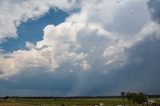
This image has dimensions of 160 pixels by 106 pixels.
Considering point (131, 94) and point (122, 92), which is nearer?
point (122, 92)

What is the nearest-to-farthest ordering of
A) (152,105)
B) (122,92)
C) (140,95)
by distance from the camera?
(152,105)
(122,92)
(140,95)

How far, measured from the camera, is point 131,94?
169250 mm

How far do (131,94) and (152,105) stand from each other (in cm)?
4572

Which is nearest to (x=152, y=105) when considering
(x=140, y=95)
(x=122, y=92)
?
(x=122, y=92)

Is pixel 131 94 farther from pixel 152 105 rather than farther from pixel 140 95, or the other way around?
pixel 152 105

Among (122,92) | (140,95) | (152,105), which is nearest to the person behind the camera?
(152,105)

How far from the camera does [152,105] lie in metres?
124

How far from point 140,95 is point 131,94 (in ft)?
18.3

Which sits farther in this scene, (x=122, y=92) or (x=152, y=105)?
(x=122, y=92)

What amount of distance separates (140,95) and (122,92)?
23772mm

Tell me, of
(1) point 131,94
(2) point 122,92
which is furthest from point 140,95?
(2) point 122,92

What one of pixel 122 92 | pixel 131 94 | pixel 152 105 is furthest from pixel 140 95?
pixel 152 105

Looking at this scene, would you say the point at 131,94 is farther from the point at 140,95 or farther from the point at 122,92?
the point at 122,92

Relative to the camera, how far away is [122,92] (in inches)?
5664
